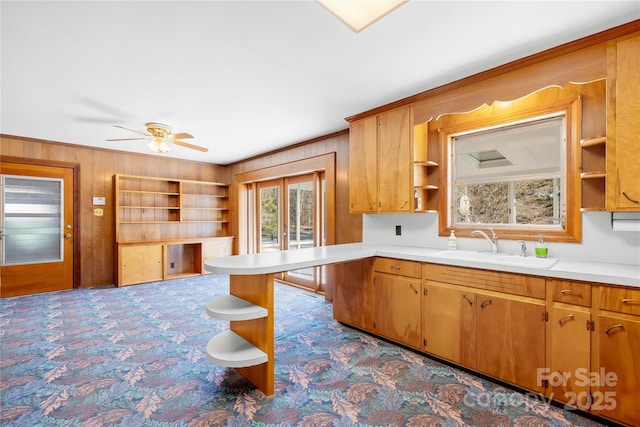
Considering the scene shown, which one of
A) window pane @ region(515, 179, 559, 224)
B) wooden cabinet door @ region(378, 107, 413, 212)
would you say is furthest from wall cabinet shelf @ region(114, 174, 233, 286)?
window pane @ region(515, 179, 559, 224)

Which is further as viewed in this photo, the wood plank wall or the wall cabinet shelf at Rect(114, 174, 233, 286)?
the wall cabinet shelf at Rect(114, 174, 233, 286)

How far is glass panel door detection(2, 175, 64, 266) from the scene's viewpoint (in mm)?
4418

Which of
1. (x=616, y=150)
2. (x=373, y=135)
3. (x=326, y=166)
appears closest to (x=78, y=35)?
(x=373, y=135)

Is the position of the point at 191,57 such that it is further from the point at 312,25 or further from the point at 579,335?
the point at 579,335

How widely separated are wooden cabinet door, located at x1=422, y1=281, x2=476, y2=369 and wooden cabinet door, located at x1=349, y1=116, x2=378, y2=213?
1155 millimetres

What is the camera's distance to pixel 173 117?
357 centimetres

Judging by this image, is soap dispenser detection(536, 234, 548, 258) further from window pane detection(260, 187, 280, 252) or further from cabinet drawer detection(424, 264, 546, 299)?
window pane detection(260, 187, 280, 252)

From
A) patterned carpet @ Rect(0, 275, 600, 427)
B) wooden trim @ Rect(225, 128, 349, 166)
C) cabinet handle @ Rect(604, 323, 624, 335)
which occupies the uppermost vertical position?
wooden trim @ Rect(225, 128, 349, 166)

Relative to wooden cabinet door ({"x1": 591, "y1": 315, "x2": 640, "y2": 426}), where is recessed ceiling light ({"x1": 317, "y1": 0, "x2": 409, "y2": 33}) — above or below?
above

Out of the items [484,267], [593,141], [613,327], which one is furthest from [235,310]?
[593,141]

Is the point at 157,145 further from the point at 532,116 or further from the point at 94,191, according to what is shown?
the point at 532,116

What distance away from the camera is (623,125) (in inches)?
74.9

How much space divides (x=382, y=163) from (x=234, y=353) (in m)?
2.35

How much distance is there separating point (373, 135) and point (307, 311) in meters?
2.46
